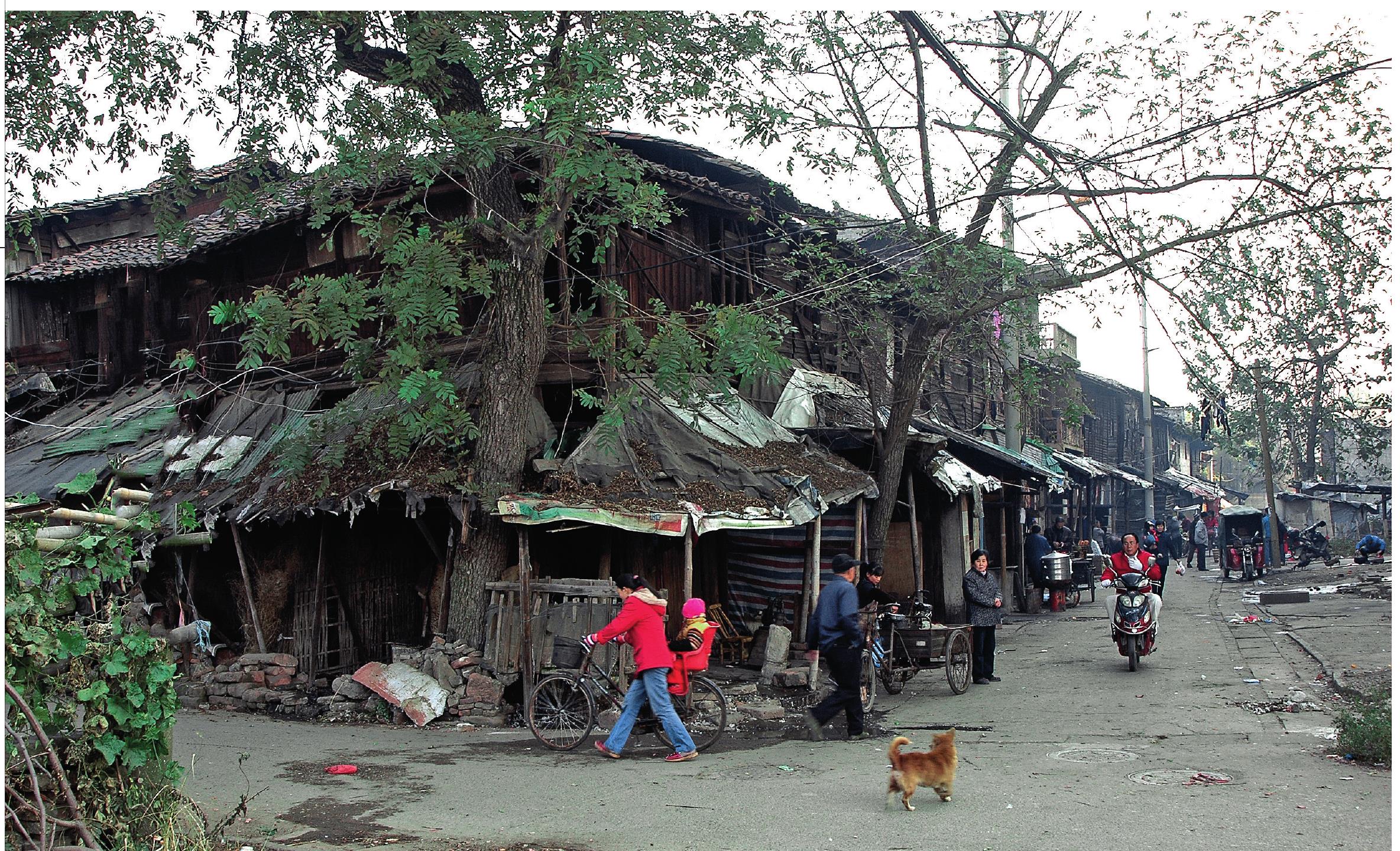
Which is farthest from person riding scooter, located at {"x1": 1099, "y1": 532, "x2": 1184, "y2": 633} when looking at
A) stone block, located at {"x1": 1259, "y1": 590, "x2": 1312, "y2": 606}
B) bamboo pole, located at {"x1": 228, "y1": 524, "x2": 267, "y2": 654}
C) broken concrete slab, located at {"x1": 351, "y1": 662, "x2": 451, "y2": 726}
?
bamboo pole, located at {"x1": 228, "y1": 524, "x2": 267, "y2": 654}

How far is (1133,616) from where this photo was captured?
1355 cm

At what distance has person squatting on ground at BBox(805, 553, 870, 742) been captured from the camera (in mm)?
9523

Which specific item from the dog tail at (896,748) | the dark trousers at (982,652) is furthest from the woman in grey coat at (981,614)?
the dog tail at (896,748)

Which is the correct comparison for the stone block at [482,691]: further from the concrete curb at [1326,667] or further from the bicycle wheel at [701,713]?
the concrete curb at [1326,667]

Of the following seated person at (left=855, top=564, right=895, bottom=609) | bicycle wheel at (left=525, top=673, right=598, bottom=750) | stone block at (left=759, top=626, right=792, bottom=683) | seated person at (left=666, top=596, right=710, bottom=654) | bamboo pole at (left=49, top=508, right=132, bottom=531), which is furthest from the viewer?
stone block at (left=759, top=626, right=792, bottom=683)

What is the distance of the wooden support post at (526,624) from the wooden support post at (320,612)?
4240mm

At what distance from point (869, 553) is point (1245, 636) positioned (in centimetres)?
594

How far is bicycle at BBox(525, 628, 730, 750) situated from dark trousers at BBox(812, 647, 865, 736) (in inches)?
34.4

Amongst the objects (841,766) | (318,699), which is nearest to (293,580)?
(318,699)

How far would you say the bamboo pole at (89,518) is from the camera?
5.41 metres

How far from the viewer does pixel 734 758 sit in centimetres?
920

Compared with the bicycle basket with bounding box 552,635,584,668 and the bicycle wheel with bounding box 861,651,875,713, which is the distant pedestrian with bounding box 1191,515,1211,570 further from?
the bicycle basket with bounding box 552,635,584,668

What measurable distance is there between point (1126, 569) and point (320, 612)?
10.5 metres

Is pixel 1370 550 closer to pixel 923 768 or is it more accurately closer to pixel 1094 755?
pixel 1094 755
